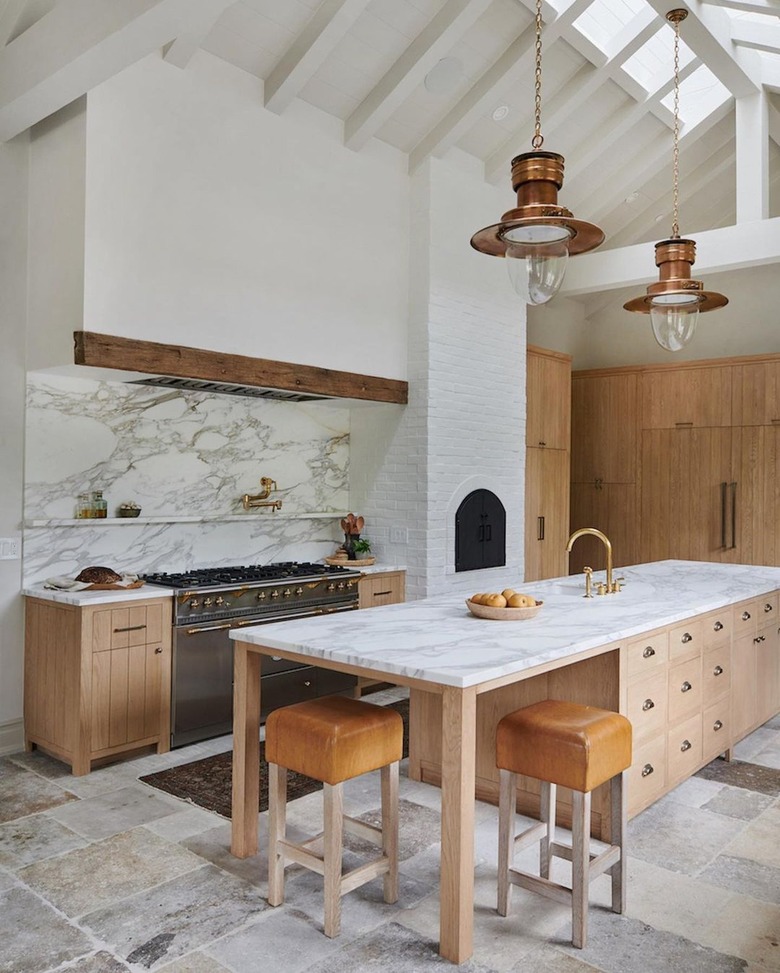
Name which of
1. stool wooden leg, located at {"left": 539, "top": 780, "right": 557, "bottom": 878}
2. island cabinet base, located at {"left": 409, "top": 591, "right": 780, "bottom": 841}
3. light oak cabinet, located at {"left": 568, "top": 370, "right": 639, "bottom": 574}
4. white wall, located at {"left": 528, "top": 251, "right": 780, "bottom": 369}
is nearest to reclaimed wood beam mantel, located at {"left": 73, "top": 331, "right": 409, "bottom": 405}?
island cabinet base, located at {"left": 409, "top": 591, "right": 780, "bottom": 841}

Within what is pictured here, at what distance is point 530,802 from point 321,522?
10.0ft

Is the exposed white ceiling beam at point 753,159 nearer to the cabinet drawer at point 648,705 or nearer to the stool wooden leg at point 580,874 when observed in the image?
the cabinet drawer at point 648,705

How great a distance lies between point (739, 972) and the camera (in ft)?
8.04

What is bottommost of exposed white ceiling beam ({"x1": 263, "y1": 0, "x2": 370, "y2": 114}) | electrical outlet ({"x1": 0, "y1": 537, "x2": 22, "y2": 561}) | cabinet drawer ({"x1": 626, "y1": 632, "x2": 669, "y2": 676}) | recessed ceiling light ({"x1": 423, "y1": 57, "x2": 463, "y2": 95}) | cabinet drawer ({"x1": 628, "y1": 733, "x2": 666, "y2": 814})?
cabinet drawer ({"x1": 628, "y1": 733, "x2": 666, "y2": 814})

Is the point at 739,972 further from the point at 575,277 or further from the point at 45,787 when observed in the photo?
the point at 575,277

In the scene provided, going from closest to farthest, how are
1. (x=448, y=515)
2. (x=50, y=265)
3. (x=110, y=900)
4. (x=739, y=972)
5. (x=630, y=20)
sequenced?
(x=739, y=972) < (x=110, y=900) < (x=50, y=265) < (x=630, y=20) < (x=448, y=515)

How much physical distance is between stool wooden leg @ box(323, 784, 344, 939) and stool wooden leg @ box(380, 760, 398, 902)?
23 cm

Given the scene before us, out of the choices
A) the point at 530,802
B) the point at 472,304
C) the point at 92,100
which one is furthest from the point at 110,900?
the point at 472,304

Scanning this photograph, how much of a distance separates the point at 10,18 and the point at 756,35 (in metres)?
4.60

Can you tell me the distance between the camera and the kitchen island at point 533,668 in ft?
8.19

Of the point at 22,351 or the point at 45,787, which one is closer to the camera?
the point at 45,787

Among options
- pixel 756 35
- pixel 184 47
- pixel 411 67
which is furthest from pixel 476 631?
pixel 756 35

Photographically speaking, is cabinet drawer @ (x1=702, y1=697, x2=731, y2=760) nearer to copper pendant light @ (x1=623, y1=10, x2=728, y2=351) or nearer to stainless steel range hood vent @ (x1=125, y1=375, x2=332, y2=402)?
copper pendant light @ (x1=623, y1=10, x2=728, y2=351)

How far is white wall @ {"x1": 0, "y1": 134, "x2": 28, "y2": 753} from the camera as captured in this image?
4.38m
